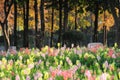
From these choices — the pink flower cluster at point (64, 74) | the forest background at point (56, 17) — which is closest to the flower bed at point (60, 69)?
the pink flower cluster at point (64, 74)

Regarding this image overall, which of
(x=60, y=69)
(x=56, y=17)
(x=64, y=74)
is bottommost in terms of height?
(x=56, y=17)

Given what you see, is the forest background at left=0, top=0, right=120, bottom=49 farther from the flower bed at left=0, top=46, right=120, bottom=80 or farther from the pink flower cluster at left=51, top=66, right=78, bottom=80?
the pink flower cluster at left=51, top=66, right=78, bottom=80

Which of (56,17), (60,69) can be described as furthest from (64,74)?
(56,17)

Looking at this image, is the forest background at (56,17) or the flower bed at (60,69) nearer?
the flower bed at (60,69)

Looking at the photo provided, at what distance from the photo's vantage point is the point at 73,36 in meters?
44.3

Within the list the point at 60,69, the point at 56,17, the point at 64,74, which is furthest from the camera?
the point at 56,17

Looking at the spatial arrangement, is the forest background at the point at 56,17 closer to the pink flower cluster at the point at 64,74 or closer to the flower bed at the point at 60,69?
the flower bed at the point at 60,69

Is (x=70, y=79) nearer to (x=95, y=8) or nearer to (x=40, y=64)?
(x=40, y=64)

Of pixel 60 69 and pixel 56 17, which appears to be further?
pixel 56 17

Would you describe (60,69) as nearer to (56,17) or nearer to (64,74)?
(64,74)

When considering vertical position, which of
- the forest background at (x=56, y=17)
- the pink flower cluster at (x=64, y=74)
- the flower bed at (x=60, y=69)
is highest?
the pink flower cluster at (x=64, y=74)

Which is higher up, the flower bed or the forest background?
the flower bed

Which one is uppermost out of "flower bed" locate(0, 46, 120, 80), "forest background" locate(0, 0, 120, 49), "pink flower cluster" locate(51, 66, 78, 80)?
"pink flower cluster" locate(51, 66, 78, 80)

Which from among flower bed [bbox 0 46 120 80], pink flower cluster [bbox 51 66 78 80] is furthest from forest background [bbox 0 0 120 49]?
pink flower cluster [bbox 51 66 78 80]
